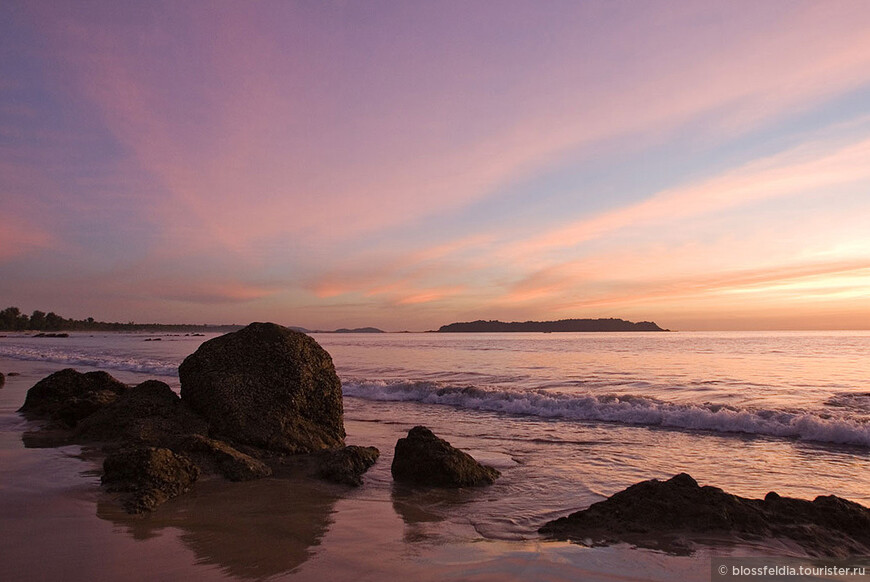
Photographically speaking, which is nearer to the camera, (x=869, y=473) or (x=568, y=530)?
(x=568, y=530)

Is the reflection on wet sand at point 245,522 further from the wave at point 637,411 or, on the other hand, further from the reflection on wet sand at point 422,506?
the wave at point 637,411

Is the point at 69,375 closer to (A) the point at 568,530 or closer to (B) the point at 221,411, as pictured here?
(B) the point at 221,411

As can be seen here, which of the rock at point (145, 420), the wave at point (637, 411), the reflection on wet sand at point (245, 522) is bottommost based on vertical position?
the wave at point (637, 411)

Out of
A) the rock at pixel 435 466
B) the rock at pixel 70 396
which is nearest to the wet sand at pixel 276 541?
the rock at pixel 435 466

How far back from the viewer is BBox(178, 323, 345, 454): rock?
858 centimetres

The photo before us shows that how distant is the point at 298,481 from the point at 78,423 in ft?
19.8

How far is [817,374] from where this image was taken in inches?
874

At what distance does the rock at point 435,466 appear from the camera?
6.98 m

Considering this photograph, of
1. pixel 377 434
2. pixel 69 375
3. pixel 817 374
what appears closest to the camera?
pixel 377 434

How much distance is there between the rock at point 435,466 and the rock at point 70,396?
24.8 feet

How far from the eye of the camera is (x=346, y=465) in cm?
730

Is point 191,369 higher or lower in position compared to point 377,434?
higher

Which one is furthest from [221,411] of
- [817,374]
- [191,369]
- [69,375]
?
[817,374]

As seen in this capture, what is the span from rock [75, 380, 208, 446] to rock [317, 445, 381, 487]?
2.56 m
